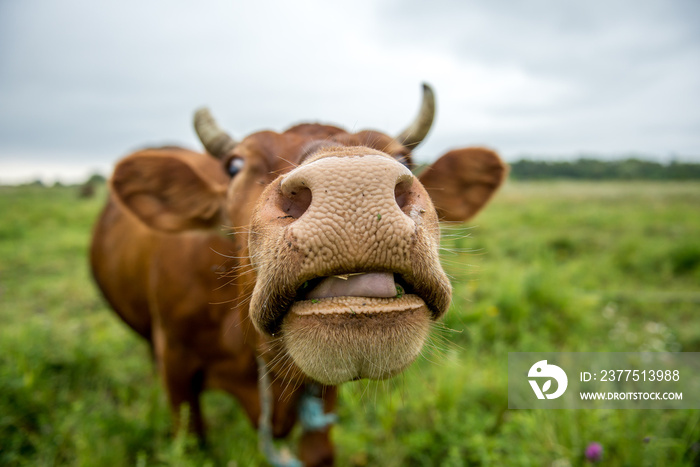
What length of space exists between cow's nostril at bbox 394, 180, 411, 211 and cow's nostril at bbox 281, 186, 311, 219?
299 millimetres

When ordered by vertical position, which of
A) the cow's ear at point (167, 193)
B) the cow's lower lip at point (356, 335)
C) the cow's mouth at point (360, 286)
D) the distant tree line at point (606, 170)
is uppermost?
the cow's ear at point (167, 193)

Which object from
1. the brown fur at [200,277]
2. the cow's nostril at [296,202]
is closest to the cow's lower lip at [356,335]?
the cow's nostril at [296,202]

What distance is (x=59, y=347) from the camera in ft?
12.3

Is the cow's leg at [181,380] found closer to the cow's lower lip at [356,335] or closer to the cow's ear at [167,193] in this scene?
the cow's ear at [167,193]

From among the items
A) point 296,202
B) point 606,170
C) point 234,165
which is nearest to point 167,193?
point 234,165

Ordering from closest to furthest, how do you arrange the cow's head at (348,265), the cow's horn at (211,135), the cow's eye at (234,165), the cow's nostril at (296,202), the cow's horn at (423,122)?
1. the cow's head at (348,265)
2. the cow's nostril at (296,202)
3. the cow's eye at (234,165)
4. the cow's horn at (423,122)
5. the cow's horn at (211,135)

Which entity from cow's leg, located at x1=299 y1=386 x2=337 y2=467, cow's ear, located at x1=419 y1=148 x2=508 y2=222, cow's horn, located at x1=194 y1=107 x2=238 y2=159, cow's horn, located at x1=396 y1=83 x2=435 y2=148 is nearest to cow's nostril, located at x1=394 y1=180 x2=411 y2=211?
cow's horn, located at x1=396 y1=83 x2=435 y2=148

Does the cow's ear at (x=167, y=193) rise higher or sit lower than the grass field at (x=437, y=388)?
higher

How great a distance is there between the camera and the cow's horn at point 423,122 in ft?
7.88

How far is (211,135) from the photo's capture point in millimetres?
2531

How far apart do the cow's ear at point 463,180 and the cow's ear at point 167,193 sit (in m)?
1.43

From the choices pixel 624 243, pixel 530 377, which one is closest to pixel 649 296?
pixel 624 243

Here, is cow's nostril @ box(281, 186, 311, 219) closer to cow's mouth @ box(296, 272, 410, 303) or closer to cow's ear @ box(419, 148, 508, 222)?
cow's mouth @ box(296, 272, 410, 303)

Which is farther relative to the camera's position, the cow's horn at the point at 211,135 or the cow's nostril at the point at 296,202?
the cow's horn at the point at 211,135
